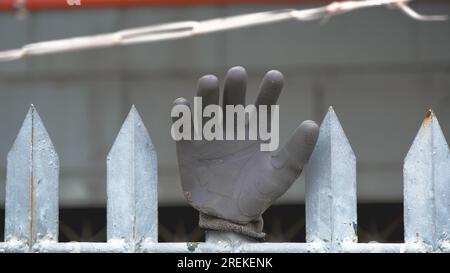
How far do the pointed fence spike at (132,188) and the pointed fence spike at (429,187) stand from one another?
28.7 inches

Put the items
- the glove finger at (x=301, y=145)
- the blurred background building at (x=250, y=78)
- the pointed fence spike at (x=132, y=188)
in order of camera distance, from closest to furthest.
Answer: the glove finger at (x=301, y=145), the pointed fence spike at (x=132, y=188), the blurred background building at (x=250, y=78)

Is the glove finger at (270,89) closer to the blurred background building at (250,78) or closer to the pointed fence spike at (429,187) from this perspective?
the pointed fence spike at (429,187)

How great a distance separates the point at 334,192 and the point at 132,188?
576mm

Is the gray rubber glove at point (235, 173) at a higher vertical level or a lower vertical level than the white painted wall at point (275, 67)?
lower

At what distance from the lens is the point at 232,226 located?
7.71ft

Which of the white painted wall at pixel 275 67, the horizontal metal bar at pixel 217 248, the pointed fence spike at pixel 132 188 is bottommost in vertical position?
the horizontal metal bar at pixel 217 248

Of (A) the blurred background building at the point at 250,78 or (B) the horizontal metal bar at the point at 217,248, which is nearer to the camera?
(B) the horizontal metal bar at the point at 217,248

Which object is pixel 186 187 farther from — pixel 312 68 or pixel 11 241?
pixel 312 68

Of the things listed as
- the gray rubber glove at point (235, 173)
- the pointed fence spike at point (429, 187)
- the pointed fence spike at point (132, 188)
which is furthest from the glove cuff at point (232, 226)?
the pointed fence spike at point (429, 187)

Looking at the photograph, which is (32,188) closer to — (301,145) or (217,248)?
(217,248)

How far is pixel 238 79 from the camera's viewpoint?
7.47ft

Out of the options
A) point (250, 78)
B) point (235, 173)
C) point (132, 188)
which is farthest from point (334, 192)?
point (250, 78)

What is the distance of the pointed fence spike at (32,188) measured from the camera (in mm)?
2379
